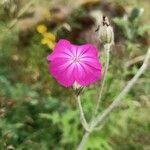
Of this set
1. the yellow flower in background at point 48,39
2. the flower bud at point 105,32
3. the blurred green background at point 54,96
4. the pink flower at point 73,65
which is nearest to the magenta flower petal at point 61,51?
the pink flower at point 73,65

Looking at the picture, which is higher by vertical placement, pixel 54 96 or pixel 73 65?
pixel 73 65

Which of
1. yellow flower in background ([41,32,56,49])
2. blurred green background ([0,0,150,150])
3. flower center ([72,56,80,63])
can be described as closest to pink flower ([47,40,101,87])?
flower center ([72,56,80,63])

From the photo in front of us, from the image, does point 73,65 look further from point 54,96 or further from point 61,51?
point 54,96

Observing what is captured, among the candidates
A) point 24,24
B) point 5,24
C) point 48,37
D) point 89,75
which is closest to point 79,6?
point 24,24

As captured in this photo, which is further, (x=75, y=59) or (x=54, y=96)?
(x=54, y=96)

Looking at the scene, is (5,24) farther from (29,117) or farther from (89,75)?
(89,75)

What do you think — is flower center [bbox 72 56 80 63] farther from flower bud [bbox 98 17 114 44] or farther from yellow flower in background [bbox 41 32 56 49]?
yellow flower in background [bbox 41 32 56 49]

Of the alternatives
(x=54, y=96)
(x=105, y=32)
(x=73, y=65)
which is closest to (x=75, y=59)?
(x=73, y=65)
